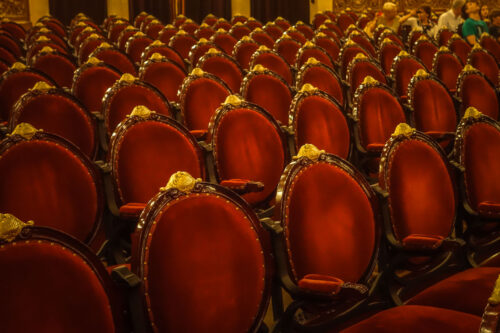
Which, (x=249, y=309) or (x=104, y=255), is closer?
(x=249, y=309)

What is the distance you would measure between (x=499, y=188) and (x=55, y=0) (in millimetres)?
9653

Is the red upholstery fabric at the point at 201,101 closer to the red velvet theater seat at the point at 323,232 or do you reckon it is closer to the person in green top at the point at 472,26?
the red velvet theater seat at the point at 323,232

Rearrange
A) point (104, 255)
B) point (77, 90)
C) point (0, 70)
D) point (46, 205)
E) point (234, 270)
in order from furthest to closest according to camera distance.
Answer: point (0, 70) < point (77, 90) < point (104, 255) < point (46, 205) < point (234, 270)

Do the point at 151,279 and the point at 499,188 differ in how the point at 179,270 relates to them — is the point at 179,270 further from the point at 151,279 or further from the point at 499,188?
the point at 499,188

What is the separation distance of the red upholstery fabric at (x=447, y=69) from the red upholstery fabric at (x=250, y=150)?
2300mm

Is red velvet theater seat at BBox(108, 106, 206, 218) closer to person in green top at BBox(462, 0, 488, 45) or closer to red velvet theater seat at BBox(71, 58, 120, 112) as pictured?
red velvet theater seat at BBox(71, 58, 120, 112)

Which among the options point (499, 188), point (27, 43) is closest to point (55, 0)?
point (27, 43)

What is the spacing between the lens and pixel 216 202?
4.79ft

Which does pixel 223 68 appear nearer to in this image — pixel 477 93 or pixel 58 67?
pixel 58 67

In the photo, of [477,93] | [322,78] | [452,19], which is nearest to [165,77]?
[322,78]

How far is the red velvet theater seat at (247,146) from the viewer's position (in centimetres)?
243

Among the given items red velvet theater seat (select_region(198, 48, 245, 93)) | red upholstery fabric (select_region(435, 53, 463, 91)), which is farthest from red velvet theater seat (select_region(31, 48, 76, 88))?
red upholstery fabric (select_region(435, 53, 463, 91))

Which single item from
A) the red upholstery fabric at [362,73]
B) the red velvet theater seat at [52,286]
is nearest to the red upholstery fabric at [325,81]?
the red upholstery fabric at [362,73]

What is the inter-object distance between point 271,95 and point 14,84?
57.9 inches
